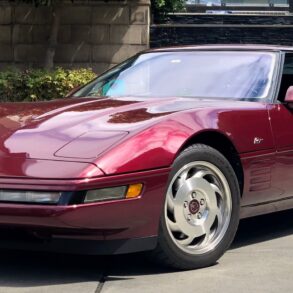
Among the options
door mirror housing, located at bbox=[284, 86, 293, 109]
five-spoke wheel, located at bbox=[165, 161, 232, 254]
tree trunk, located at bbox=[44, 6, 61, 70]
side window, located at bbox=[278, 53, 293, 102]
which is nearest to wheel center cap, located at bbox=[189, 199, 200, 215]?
five-spoke wheel, located at bbox=[165, 161, 232, 254]

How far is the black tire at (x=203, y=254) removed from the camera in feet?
13.7

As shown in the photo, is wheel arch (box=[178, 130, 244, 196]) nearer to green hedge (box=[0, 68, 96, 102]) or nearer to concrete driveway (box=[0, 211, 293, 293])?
concrete driveway (box=[0, 211, 293, 293])

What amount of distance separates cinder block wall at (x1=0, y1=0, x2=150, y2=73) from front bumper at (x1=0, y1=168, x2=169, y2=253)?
7.76 m

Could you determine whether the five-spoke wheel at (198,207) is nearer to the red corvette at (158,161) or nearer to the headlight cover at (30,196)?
the red corvette at (158,161)

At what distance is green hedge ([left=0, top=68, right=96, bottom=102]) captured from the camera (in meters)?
9.79

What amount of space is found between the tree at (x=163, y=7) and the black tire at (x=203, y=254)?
321 inches

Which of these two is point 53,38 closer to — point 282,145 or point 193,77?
point 193,77

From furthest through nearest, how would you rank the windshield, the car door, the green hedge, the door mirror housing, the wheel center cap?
1. the green hedge
2. the windshield
3. the door mirror housing
4. the car door
5. the wheel center cap

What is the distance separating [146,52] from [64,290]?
2743 millimetres

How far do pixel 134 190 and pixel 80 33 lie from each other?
8101 mm

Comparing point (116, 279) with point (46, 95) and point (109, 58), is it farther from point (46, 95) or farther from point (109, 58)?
point (109, 58)

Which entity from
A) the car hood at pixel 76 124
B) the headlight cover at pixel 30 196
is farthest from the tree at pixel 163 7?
the headlight cover at pixel 30 196

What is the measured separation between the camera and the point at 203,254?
439cm

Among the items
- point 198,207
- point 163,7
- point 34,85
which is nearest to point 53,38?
point 34,85
